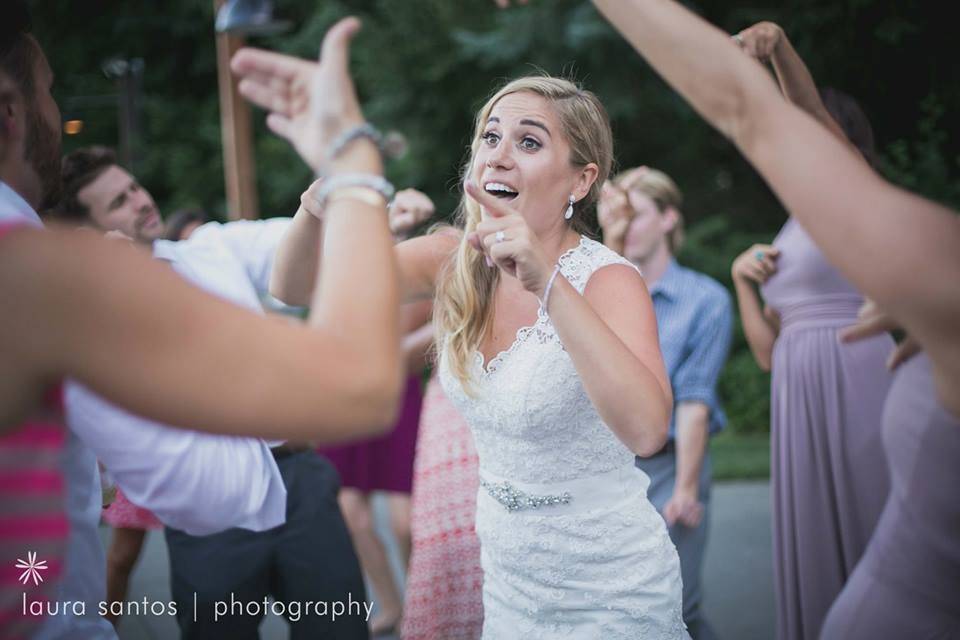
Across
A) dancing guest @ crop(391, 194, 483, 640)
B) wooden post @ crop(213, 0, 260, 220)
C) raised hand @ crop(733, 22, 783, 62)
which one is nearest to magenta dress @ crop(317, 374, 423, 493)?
dancing guest @ crop(391, 194, 483, 640)

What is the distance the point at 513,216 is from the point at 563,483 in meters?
0.83

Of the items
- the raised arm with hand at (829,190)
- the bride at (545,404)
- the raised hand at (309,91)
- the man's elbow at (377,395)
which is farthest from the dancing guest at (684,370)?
the man's elbow at (377,395)

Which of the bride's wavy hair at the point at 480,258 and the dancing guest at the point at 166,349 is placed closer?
the dancing guest at the point at 166,349

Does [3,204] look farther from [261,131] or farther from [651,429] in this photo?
[261,131]

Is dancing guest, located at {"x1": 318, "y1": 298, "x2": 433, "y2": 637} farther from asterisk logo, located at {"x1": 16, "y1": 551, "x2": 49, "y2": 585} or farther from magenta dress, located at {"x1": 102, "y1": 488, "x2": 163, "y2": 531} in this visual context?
asterisk logo, located at {"x1": 16, "y1": 551, "x2": 49, "y2": 585}

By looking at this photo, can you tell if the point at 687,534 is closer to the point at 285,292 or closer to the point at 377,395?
the point at 285,292

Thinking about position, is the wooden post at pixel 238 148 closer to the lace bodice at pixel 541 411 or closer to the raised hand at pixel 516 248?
the lace bodice at pixel 541 411

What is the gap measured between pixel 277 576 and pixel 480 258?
138cm

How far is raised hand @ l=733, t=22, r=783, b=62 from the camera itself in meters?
1.93

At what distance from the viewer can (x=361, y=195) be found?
1307mm

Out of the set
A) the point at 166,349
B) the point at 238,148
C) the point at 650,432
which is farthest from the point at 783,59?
the point at 238,148

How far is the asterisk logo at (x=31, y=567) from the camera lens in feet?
4.24

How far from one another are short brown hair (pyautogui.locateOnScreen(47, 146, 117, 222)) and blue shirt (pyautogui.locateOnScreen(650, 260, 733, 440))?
2484 mm

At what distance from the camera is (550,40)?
11156 millimetres
